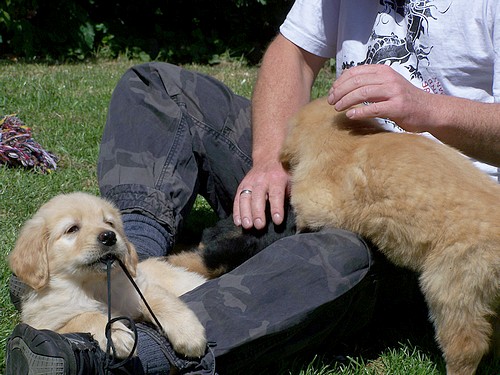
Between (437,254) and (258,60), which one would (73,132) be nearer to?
(437,254)

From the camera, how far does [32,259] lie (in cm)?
234

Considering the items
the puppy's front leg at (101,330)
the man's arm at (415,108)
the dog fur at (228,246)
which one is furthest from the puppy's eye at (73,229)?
the man's arm at (415,108)

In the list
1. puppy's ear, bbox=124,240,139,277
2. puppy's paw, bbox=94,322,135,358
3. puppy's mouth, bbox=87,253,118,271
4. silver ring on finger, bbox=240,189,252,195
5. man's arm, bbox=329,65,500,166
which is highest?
man's arm, bbox=329,65,500,166

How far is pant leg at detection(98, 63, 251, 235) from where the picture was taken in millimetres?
3018

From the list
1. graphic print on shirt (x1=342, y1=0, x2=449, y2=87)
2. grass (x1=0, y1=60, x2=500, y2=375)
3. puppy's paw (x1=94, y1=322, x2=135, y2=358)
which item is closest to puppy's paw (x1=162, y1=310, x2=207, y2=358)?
puppy's paw (x1=94, y1=322, x2=135, y2=358)

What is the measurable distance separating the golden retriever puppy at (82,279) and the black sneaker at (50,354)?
121 mm

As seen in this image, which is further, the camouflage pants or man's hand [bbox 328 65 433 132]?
man's hand [bbox 328 65 433 132]

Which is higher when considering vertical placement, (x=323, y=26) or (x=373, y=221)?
(x=323, y=26)

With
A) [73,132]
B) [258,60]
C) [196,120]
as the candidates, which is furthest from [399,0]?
[258,60]

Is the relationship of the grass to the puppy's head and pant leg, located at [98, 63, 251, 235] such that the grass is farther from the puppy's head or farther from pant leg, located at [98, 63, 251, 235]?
pant leg, located at [98, 63, 251, 235]

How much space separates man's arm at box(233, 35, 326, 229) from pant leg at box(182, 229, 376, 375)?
39cm

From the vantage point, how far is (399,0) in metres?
2.99

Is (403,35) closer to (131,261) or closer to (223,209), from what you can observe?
(223,209)

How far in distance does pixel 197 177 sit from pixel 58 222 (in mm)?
902
